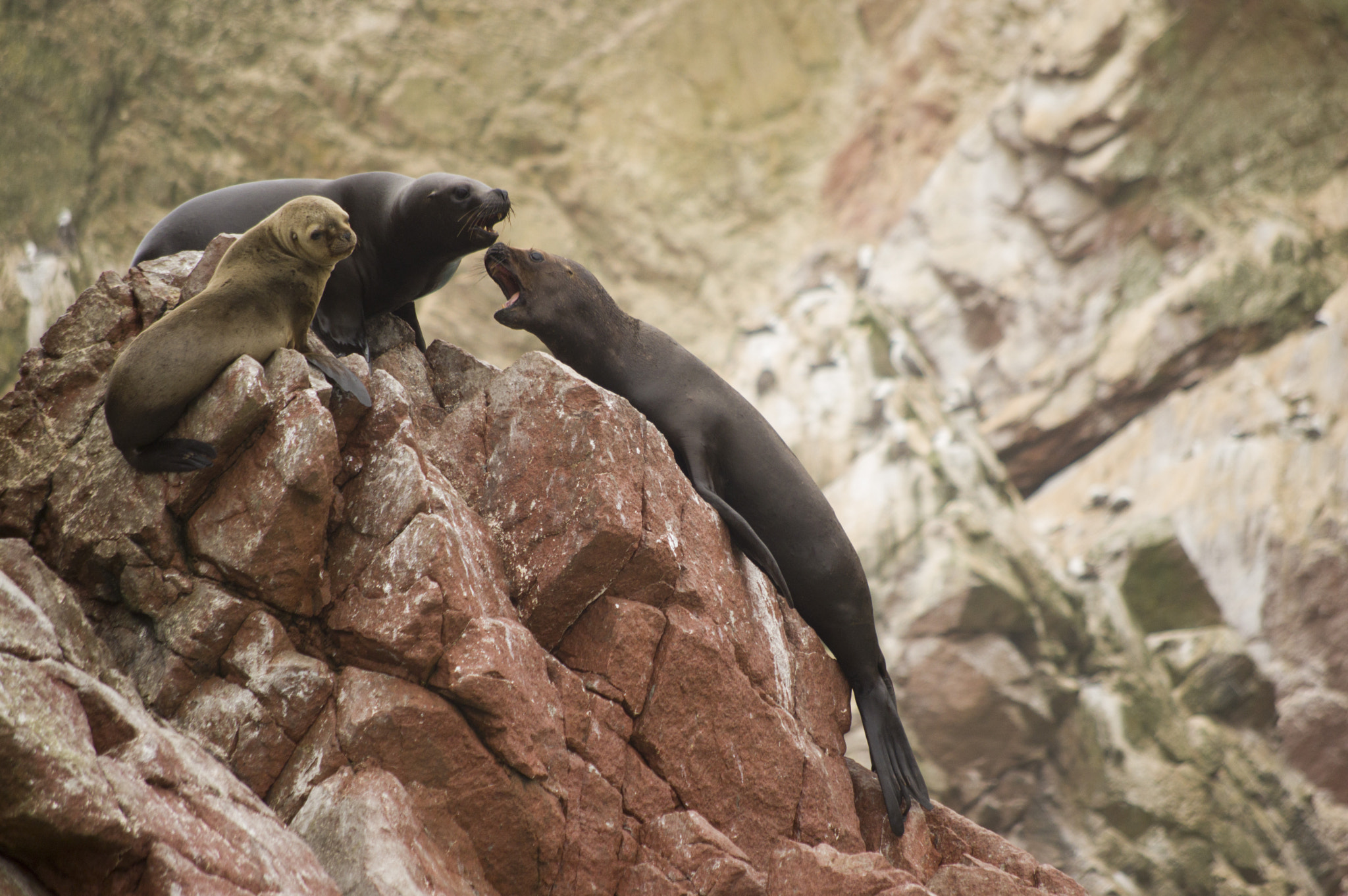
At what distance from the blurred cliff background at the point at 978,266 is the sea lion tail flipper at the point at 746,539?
9.51 m

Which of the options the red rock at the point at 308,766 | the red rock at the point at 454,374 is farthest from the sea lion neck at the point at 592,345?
the red rock at the point at 308,766

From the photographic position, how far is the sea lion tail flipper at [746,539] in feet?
17.6

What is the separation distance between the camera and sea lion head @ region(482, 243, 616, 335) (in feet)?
19.4

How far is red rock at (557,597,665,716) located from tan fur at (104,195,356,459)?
5.59ft

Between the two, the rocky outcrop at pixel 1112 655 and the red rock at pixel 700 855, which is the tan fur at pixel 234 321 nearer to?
the red rock at pixel 700 855

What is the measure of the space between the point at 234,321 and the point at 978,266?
18.4 metres

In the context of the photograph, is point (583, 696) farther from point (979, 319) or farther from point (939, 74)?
point (939, 74)

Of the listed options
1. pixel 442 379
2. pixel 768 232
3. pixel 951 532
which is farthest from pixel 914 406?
pixel 442 379

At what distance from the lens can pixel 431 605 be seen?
4.00 metres

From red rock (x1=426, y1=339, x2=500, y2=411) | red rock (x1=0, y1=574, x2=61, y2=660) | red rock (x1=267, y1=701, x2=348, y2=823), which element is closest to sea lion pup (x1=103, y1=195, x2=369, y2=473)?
red rock (x1=0, y1=574, x2=61, y2=660)

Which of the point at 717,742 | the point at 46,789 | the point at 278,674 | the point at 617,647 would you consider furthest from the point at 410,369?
the point at 46,789

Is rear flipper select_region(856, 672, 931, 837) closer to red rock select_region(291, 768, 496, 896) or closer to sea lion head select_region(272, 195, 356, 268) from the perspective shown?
red rock select_region(291, 768, 496, 896)

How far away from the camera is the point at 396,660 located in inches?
Result: 156

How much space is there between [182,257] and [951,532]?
461 inches
